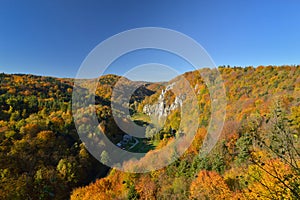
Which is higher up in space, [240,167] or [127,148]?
[240,167]

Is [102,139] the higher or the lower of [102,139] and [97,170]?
the higher

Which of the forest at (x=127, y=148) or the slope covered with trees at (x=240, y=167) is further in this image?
the forest at (x=127, y=148)

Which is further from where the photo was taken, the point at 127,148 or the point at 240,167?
the point at 127,148

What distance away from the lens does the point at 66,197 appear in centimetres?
2309

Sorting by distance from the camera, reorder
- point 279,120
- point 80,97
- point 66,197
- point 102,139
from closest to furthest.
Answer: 1. point 279,120
2. point 66,197
3. point 102,139
4. point 80,97

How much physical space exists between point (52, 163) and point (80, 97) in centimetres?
1713

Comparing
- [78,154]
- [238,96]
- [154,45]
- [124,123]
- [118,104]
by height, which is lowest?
[78,154]

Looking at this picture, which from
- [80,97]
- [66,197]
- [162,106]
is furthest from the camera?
[162,106]

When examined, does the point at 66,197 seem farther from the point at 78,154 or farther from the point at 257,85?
the point at 257,85

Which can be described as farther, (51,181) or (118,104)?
(118,104)

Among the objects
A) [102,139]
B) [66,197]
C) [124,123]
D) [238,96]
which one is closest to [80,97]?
[102,139]

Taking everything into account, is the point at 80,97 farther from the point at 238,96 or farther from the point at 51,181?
the point at 238,96

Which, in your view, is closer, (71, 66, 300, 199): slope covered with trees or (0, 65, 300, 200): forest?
(71, 66, 300, 199): slope covered with trees

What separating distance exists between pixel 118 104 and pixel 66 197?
1349cm
